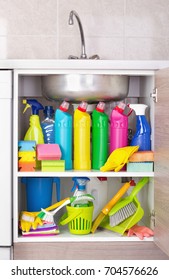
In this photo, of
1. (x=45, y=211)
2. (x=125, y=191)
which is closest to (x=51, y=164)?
(x=45, y=211)

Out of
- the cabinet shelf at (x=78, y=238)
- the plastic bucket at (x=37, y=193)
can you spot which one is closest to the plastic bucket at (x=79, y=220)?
the cabinet shelf at (x=78, y=238)

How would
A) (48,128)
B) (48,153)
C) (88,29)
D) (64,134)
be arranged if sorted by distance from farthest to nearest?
(88,29) → (48,128) → (64,134) → (48,153)

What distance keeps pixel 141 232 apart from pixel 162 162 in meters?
0.35

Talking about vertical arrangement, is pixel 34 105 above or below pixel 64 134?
above

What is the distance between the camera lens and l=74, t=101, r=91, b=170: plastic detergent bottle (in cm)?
240

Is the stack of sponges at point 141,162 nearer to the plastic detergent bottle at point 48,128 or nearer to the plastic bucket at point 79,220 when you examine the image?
the plastic bucket at point 79,220

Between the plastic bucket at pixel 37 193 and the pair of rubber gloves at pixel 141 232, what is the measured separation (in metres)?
0.39

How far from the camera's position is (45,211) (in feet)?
7.70

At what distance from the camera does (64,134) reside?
2395mm

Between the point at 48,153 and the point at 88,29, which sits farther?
the point at 88,29

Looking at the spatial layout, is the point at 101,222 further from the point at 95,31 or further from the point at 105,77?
the point at 95,31

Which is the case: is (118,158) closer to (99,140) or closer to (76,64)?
(99,140)

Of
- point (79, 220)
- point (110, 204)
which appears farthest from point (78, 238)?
point (110, 204)

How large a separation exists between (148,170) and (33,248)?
1.82 feet
